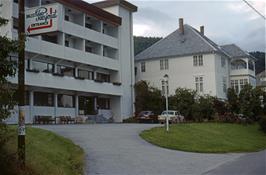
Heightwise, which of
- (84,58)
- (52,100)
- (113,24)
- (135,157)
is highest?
(113,24)

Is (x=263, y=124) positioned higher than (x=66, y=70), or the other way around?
(x=66, y=70)

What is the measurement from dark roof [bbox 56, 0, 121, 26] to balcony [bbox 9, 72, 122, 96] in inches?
308

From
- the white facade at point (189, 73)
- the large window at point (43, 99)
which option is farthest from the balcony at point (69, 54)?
the white facade at point (189, 73)

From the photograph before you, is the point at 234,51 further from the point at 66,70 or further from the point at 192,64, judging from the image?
the point at 66,70

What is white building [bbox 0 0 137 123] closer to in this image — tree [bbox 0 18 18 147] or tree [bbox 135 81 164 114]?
tree [bbox 135 81 164 114]

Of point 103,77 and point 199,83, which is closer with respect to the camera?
point 103,77

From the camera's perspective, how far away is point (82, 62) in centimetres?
5062

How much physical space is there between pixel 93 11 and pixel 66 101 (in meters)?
11.2

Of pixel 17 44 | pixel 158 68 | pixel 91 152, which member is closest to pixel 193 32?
pixel 158 68

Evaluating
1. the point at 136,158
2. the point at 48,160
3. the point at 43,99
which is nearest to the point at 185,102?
the point at 43,99

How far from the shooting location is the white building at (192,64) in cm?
6500

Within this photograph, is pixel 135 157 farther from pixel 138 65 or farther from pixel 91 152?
pixel 138 65

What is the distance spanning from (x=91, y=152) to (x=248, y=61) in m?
56.2

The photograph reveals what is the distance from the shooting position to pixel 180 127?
1348 inches
